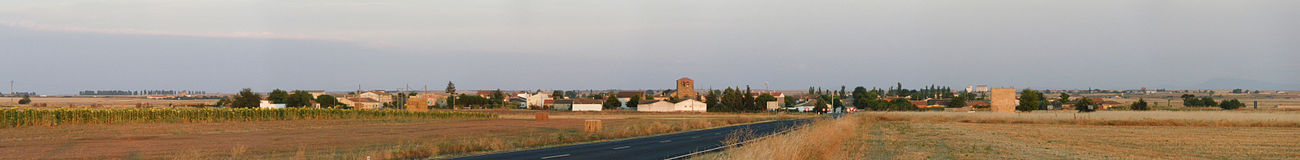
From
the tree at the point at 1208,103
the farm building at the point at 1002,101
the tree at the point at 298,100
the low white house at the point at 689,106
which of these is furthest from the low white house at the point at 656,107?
the tree at the point at 1208,103

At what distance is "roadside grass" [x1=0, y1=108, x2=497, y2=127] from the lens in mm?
57438

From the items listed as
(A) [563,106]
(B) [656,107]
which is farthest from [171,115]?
(A) [563,106]

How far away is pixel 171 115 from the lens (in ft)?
228

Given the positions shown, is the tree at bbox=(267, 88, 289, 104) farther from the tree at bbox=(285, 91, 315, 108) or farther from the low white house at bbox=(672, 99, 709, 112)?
the low white house at bbox=(672, 99, 709, 112)

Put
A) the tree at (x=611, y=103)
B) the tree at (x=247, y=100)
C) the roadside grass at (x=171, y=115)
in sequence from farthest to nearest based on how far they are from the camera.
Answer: the tree at (x=611, y=103), the tree at (x=247, y=100), the roadside grass at (x=171, y=115)

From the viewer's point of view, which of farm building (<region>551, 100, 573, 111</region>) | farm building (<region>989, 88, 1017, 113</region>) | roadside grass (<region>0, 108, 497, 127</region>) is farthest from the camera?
farm building (<region>551, 100, 573, 111</region>)

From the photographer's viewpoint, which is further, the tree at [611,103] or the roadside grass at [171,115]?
the tree at [611,103]

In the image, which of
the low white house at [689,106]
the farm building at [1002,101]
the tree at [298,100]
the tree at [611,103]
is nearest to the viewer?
the farm building at [1002,101]

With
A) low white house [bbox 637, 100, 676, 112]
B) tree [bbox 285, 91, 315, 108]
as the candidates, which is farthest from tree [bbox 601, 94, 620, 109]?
tree [bbox 285, 91, 315, 108]

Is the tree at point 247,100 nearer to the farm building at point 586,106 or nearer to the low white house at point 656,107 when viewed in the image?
the farm building at point 586,106

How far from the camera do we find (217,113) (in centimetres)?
7281

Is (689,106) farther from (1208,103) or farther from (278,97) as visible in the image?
(1208,103)

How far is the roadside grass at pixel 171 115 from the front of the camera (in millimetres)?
57438

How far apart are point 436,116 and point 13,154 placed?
202ft
